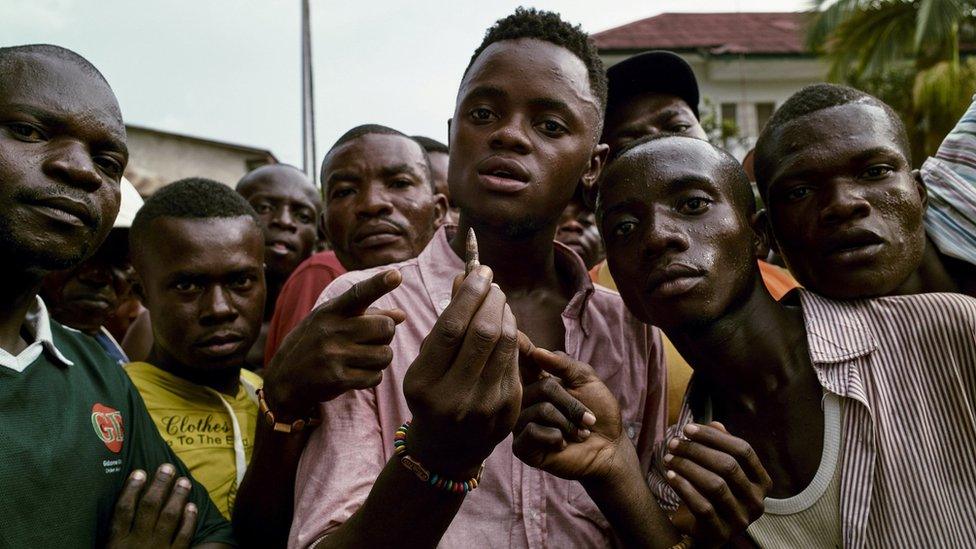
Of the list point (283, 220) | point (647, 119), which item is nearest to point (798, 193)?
point (647, 119)

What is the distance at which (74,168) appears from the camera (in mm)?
2025

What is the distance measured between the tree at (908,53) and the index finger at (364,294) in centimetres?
1493

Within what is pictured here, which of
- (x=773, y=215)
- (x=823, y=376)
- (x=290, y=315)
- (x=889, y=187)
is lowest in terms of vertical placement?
(x=290, y=315)

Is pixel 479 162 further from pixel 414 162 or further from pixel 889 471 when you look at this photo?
pixel 414 162

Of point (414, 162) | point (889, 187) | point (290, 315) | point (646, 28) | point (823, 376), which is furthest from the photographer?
point (646, 28)

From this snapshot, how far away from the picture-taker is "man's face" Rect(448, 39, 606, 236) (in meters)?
2.20

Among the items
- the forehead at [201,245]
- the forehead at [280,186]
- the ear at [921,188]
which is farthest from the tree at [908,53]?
the forehead at [201,245]

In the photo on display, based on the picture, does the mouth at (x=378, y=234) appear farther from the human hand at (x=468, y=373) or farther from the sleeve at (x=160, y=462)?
the human hand at (x=468, y=373)

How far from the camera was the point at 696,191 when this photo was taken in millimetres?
2197

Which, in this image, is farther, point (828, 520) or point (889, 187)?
point (889, 187)

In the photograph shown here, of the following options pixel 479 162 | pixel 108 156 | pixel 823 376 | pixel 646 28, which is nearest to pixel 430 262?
pixel 479 162

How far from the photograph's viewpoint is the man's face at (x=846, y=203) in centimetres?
211

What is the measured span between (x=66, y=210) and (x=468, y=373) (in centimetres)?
126

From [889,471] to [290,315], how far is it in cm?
239
